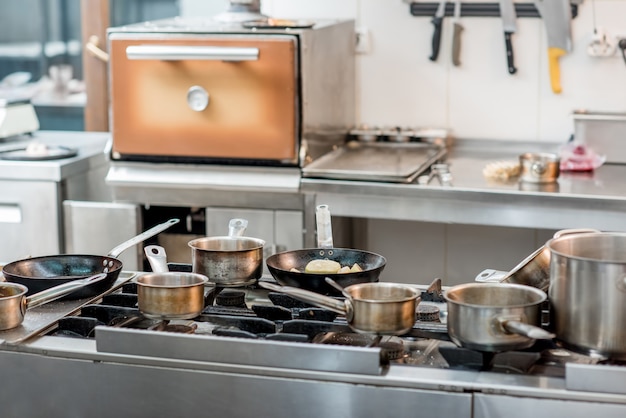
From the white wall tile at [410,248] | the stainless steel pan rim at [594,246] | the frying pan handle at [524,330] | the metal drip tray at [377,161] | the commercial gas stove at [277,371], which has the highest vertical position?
the stainless steel pan rim at [594,246]

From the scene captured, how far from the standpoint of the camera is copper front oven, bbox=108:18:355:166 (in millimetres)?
3248

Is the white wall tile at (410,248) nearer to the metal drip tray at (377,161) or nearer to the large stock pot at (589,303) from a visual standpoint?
the metal drip tray at (377,161)

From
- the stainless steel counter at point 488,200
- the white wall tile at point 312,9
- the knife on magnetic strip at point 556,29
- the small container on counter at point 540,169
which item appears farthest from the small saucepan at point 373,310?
the white wall tile at point 312,9

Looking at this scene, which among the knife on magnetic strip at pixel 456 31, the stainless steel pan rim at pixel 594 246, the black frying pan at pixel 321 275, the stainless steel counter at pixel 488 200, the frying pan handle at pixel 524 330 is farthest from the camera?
the knife on magnetic strip at pixel 456 31

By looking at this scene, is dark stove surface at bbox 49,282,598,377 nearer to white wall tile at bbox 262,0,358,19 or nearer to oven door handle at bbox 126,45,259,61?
oven door handle at bbox 126,45,259,61

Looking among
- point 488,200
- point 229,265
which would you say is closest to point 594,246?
point 229,265

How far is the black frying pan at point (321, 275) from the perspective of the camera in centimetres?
187

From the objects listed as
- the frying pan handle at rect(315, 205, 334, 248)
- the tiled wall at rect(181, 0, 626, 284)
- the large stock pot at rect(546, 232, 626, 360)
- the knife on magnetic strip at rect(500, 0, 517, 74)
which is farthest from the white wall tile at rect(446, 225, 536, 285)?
the large stock pot at rect(546, 232, 626, 360)

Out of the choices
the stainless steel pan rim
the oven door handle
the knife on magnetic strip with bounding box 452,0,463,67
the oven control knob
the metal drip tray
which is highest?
the knife on magnetic strip with bounding box 452,0,463,67

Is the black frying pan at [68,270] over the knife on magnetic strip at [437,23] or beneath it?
beneath

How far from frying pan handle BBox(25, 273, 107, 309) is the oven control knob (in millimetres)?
1519

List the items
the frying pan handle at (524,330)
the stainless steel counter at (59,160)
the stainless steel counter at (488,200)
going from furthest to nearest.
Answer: the stainless steel counter at (59,160) < the stainless steel counter at (488,200) < the frying pan handle at (524,330)

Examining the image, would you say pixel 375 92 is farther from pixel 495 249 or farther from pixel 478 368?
pixel 478 368

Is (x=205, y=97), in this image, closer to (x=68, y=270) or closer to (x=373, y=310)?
(x=68, y=270)
